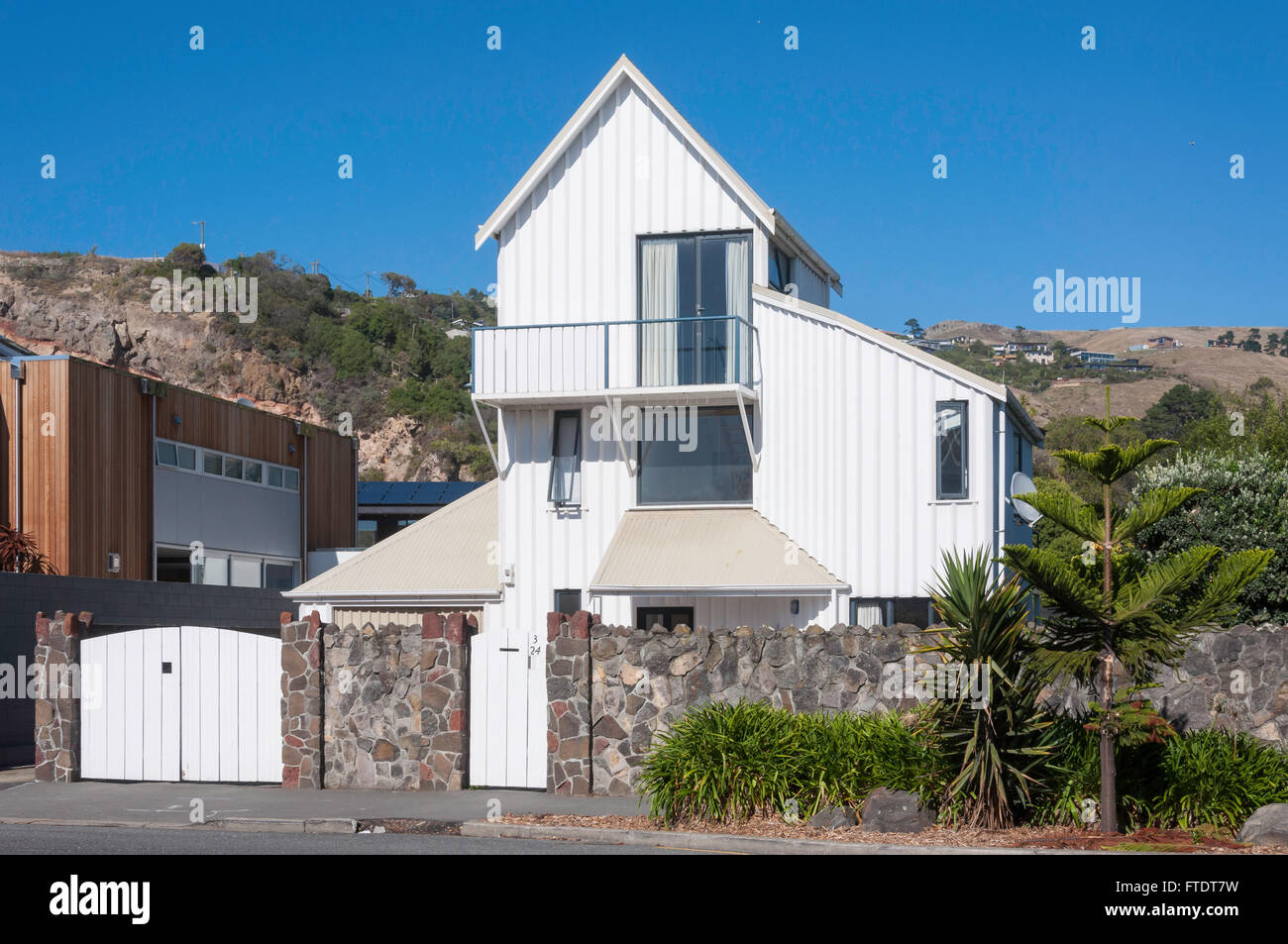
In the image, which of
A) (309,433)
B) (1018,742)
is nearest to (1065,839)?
(1018,742)

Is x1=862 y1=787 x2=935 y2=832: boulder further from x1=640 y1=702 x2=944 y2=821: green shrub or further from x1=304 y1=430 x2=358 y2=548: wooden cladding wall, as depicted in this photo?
x1=304 y1=430 x2=358 y2=548: wooden cladding wall

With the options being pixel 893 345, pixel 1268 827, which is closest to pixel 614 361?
pixel 893 345

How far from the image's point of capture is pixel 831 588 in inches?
910

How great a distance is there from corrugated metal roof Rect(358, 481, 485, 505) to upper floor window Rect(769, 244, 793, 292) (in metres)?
19.8

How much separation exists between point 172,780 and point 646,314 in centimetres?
1148

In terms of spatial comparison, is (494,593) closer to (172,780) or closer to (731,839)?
(172,780)

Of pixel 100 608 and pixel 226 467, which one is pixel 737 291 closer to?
pixel 100 608

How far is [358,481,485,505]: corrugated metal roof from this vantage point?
146 ft

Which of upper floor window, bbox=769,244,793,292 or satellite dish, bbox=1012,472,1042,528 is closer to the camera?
satellite dish, bbox=1012,472,1042,528

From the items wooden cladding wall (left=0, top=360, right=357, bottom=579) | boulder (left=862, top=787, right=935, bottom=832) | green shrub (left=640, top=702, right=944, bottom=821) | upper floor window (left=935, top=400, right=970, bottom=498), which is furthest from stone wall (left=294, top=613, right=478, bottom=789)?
wooden cladding wall (left=0, top=360, right=357, bottom=579)

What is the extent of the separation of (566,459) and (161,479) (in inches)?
446

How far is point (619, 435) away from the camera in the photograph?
82.1 feet

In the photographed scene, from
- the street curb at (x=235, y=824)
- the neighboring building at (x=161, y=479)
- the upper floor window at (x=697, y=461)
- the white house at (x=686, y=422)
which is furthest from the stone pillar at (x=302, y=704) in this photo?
the neighboring building at (x=161, y=479)

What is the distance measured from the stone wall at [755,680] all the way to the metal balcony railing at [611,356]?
843cm
